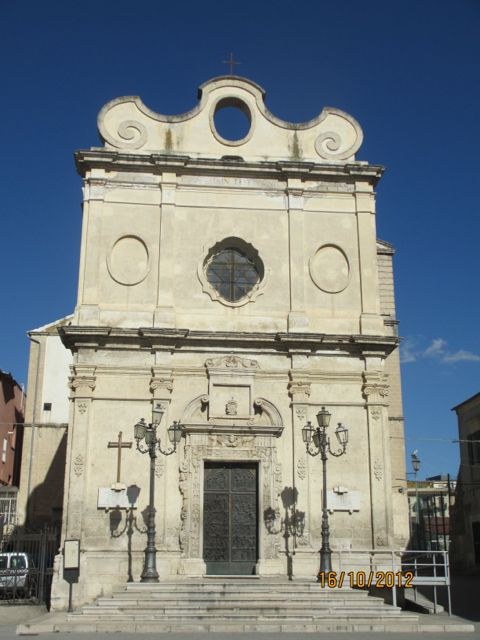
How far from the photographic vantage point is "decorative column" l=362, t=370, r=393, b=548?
18688 millimetres

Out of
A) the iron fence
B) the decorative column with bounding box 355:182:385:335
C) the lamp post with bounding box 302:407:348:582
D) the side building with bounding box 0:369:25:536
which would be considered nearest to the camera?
the lamp post with bounding box 302:407:348:582

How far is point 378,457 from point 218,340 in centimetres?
504

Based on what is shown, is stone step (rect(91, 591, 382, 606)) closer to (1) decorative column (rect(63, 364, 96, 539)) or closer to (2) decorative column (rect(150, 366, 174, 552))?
(2) decorative column (rect(150, 366, 174, 552))

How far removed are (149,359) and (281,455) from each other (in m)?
4.16

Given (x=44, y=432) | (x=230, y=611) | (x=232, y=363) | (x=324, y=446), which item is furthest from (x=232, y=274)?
(x=44, y=432)

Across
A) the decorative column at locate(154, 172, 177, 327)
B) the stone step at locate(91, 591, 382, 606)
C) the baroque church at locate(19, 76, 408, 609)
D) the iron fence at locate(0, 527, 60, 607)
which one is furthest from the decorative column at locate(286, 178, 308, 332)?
the iron fence at locate(0, 527, 60, 607)

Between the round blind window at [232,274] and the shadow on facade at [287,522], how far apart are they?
18.5ft

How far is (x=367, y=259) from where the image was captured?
2097 centimetres

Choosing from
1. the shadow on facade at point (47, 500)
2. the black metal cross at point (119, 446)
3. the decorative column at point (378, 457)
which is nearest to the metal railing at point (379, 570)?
the decorative column at point (378, 457)

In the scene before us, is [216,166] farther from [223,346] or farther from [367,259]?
[223,346]

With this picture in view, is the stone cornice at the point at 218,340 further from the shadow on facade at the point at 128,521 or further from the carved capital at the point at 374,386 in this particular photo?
the shadow on facade at the point at 128,521

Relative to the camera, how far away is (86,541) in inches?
705

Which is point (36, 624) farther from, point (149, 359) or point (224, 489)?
point (149, 359)

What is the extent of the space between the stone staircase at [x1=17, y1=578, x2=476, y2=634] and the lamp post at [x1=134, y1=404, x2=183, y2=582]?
450 millimetres
